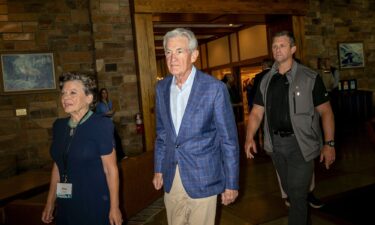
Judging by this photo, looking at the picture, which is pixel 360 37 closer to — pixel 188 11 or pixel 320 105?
pixel 188 11

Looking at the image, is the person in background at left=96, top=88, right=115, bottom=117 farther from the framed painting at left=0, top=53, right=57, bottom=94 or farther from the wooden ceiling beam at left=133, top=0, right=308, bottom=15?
the wooden ceiling beam at left=133, top=0, right=308, bottom=15

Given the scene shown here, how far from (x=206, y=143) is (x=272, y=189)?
2704 millimetres

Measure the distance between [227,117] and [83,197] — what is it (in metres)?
0.95

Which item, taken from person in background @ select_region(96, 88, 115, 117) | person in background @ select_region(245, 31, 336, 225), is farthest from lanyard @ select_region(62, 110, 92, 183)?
person in background @ select_region(96, 88, 115, 117)

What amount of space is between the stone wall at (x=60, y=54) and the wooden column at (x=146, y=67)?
26 cm

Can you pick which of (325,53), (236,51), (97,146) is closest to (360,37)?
(325,53)

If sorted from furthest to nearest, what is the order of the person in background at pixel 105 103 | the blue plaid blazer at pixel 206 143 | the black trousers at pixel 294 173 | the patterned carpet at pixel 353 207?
1. the person in background at pixel 105 103
2. the patterned carpet at pixel 353 207
3. the black trousers at pixel 294 173
4. the blue plaid blazer at pixel 206 143

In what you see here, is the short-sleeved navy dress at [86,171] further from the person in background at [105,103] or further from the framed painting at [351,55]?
the framed painting at [351,55]

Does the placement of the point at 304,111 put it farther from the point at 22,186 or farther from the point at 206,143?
the point at 22,186

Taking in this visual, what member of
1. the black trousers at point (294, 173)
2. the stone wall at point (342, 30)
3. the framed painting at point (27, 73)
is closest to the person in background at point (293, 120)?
the black trousers at point (294, 173)

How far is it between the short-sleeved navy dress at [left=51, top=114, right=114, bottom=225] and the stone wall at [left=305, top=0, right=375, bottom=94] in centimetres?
773

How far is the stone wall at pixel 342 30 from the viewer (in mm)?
8625

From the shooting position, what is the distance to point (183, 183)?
1860 mm

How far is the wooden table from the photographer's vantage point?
142 inches
